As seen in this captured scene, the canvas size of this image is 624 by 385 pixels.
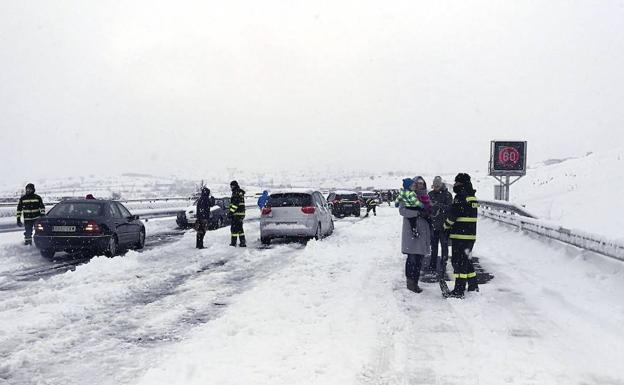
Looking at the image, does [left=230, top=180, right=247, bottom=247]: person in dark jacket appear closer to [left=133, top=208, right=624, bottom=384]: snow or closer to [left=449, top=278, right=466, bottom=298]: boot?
[left=133, top=208, right=624, bottom=384]: snow

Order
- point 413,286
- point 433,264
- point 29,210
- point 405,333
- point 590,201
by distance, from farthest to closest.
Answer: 1. point 590,201
2. point 29,210
3. point 433,264
4. point 413,286
5. point 405,333

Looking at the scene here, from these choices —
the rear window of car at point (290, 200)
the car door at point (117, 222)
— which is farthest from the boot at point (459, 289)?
the car door at point (117, 222)

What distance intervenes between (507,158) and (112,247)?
22538 millimetres

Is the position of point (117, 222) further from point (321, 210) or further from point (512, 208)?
point (512, 208)

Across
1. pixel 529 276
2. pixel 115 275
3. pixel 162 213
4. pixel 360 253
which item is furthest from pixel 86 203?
pixel 162 213

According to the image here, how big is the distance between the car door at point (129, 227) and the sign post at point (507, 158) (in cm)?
1997

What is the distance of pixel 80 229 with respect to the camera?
11.2m

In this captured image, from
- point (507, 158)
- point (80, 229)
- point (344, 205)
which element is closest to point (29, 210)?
point (80, 229)

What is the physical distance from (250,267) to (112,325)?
4.57 metres

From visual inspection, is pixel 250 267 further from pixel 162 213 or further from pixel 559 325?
pixel 162 213

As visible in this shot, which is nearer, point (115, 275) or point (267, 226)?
point (115, 275)

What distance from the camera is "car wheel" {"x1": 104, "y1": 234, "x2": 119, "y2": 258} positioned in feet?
38.0

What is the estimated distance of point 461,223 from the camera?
291 inches

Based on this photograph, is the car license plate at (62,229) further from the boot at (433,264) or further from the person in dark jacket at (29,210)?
the boot at (433,264)
